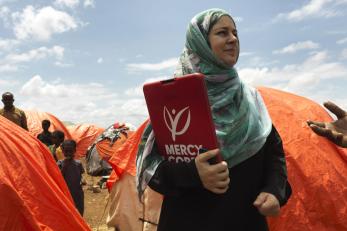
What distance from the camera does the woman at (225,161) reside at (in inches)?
62.8

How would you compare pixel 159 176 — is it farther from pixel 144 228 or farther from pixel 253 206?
pixel 144 228

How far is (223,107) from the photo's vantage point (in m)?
1.67

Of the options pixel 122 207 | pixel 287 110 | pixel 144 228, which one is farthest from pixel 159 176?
pixel 122 207

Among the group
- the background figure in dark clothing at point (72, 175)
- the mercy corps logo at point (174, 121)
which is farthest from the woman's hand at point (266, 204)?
the background figure in dark clothing at point (72, 175)

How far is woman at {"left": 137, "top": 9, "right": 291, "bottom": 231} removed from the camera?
1.59 meters

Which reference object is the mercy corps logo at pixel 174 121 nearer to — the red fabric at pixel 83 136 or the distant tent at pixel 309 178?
the distant tent at pixel 309 178

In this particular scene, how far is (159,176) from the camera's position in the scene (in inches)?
63.3

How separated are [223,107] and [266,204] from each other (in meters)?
0.40

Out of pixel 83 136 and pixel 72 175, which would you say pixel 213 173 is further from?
pixel 83 136

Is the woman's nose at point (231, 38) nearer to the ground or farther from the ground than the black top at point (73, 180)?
farther from the ground

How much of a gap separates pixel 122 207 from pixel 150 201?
57 cm

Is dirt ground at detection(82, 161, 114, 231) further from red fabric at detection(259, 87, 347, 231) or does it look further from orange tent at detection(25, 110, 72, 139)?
orange tent at detection(25, 110, 72, 139)

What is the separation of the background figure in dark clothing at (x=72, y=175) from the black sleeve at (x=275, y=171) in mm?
3561

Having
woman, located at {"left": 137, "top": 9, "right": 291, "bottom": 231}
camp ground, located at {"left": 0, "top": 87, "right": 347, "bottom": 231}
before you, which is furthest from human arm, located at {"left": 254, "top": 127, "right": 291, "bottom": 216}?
camp ground, located at {"left": 0, "top": 87, "right": 347, "bottom": 231}
